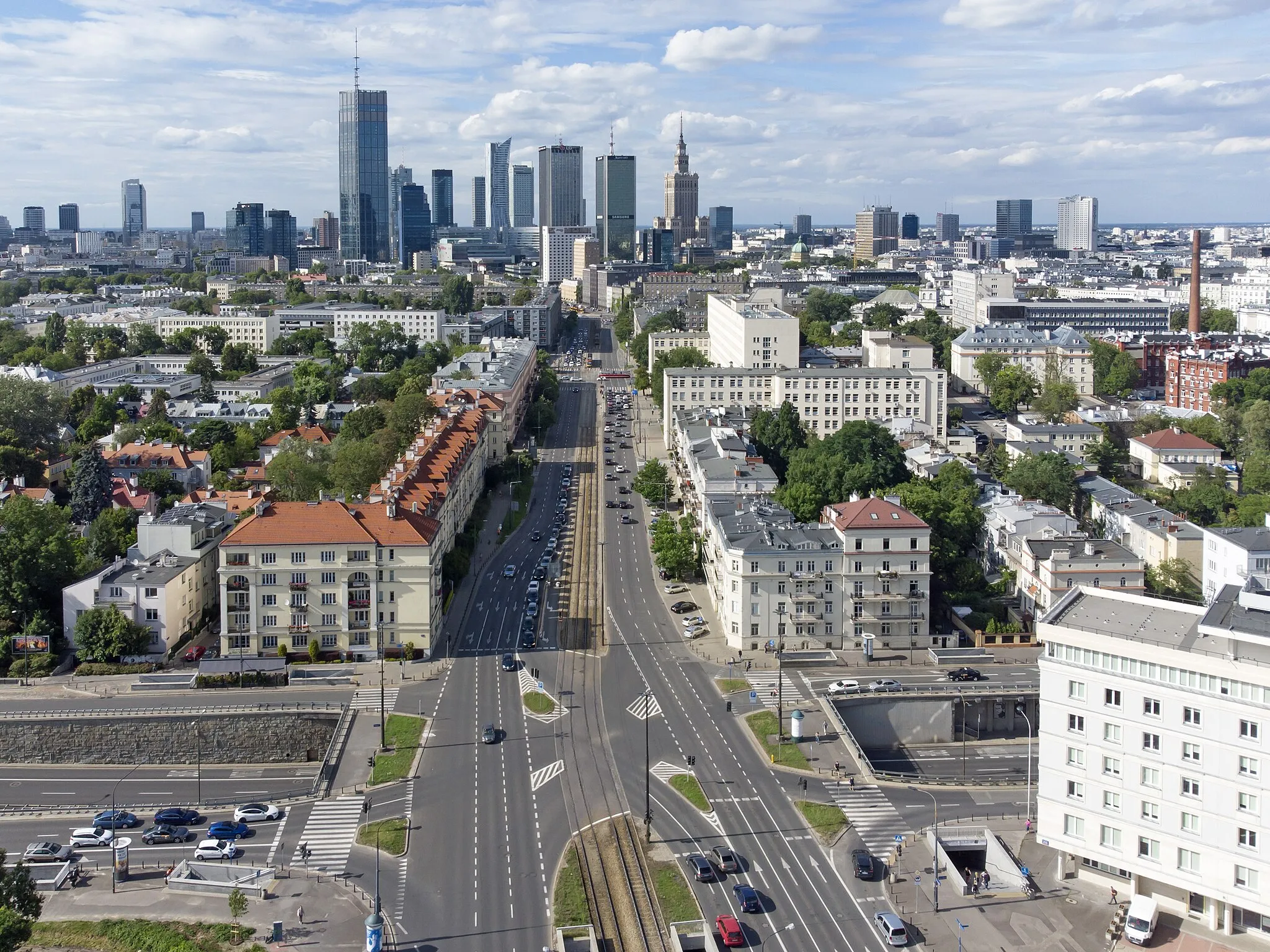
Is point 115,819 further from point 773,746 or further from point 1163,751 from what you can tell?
point 1163,751

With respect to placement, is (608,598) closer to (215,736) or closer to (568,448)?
(215,736)

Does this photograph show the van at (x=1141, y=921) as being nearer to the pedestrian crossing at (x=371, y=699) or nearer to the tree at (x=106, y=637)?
the pedestrian crossing at (x=371, y=699)

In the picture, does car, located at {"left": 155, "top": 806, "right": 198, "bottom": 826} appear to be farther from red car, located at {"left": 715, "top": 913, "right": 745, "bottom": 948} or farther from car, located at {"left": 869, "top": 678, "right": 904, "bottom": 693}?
car, located at {"left": 869, "top": 678, "right": 904, "bottom": 693}

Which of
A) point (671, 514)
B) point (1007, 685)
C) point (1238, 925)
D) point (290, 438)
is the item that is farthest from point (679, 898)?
point (290, 438)

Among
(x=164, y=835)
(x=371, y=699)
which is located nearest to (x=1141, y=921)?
(x=164, y=835)

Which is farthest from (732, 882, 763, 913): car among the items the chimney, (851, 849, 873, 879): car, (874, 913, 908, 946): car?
the chimney

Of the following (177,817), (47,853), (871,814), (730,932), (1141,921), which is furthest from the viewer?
(177,817)
